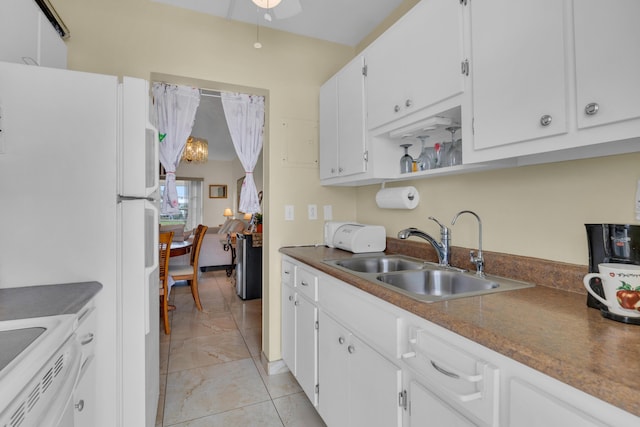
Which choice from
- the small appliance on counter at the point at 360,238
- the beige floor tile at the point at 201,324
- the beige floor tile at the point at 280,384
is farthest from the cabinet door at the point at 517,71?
the beige floor tile at the point at 201,324

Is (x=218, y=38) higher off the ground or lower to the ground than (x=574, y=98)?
higher

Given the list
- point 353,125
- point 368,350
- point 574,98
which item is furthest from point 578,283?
point 353,125

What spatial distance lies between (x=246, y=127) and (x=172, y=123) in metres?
0.55

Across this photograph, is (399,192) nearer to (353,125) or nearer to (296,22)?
(353,125)

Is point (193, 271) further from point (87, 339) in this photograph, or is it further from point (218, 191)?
point (218, 191)

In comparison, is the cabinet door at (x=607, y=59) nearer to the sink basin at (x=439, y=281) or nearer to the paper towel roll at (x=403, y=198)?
the sink basin at (x=439, y=281)

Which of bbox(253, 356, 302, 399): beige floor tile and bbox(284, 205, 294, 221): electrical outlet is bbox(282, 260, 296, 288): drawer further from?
bbox(253, 356, 302, 399): beige floor tile

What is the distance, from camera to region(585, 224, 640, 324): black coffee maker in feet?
2.80

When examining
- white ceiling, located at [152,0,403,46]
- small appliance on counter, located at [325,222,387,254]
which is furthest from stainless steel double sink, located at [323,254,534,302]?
white ceiling, located at [152,0,403,46]

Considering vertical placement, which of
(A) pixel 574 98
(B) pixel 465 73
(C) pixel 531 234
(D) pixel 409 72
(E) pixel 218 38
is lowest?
(C) pixel 531 234

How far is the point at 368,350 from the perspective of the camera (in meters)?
1.20

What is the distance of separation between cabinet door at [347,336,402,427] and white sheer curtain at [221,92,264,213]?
1.55 meters

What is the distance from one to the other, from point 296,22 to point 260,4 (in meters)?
0.80

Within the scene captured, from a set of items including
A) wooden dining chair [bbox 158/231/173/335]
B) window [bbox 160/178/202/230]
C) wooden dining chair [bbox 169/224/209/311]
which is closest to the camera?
wooden dining chair [bbox 158/231/173/335]
